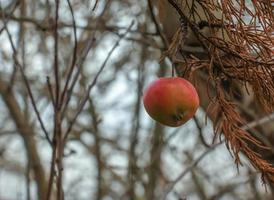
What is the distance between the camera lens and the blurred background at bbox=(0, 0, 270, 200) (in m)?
2.49

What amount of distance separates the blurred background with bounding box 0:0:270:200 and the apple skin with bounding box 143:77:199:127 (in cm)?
118

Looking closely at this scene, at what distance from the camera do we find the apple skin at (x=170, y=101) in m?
0.84

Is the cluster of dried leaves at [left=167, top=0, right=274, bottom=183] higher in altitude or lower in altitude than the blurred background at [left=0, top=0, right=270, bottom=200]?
lower

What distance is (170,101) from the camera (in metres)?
0.85

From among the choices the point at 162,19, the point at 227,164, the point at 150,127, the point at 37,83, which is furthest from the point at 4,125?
the point at 162,19

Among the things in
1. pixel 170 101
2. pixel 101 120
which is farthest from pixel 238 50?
pixel 101 120

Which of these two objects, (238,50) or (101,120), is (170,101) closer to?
(238,50)

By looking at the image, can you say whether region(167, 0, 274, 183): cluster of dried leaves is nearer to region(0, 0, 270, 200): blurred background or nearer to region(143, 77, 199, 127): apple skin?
region(143, 77, 199, 127): apple skin

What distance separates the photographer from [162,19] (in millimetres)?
1554

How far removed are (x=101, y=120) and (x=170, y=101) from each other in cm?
123

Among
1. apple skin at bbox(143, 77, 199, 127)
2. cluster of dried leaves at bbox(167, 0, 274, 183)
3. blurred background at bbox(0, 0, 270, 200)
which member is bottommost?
apple skin at bbox(143, 77, 199, 127)

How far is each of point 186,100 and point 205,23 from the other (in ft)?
0.50

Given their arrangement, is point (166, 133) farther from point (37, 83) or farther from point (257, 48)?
point (257, 48)

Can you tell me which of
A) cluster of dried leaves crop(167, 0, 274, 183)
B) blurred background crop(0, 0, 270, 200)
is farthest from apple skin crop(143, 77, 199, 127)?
blurred background crop(0, 0, 270, 200)
